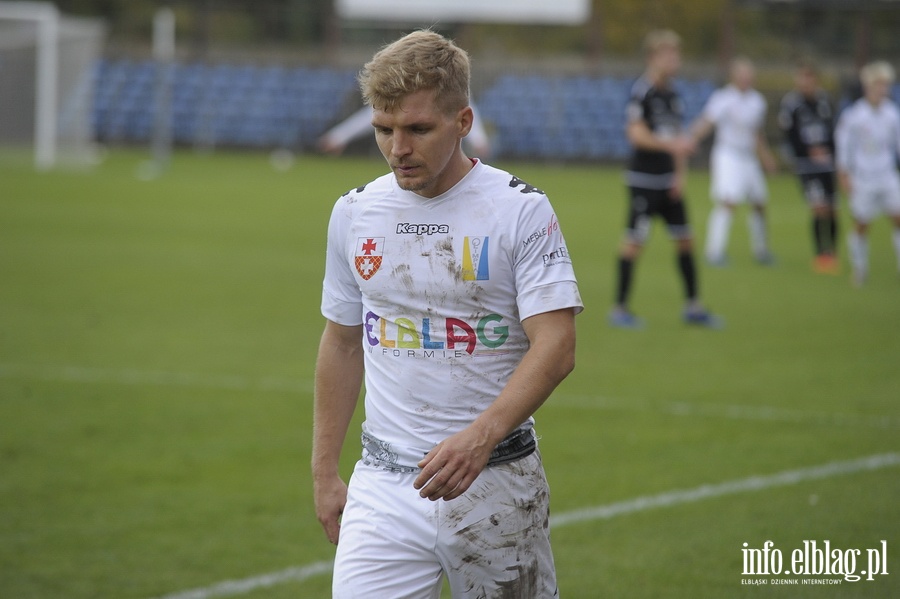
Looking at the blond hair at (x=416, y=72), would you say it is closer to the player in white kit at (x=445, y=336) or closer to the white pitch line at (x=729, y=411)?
the player in white kit at (x=445, y=336)

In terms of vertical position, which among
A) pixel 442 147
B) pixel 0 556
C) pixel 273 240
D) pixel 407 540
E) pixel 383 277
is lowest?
pixel 273 240

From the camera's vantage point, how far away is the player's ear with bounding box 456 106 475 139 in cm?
339

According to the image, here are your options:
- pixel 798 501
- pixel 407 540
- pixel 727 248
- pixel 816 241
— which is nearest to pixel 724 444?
pixel 798 501

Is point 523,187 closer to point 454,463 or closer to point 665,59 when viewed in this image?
point 454,463

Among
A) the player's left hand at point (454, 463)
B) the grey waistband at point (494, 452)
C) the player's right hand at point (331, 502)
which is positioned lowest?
the player's right hand at point (331, 502)

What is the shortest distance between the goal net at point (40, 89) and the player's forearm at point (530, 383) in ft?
105

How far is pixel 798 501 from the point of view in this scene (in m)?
6.71

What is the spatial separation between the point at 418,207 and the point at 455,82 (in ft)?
1.24

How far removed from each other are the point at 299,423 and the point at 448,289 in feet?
17.6

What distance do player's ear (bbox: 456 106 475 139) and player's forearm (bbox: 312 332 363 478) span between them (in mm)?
809

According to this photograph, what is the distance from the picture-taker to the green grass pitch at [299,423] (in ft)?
19.4

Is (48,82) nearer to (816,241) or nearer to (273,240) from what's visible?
(273,240)

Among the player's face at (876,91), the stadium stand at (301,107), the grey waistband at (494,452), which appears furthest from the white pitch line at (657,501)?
the stadium stand at (301,107)

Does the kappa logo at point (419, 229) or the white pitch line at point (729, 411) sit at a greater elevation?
the kappa logo at point (419, 229)
